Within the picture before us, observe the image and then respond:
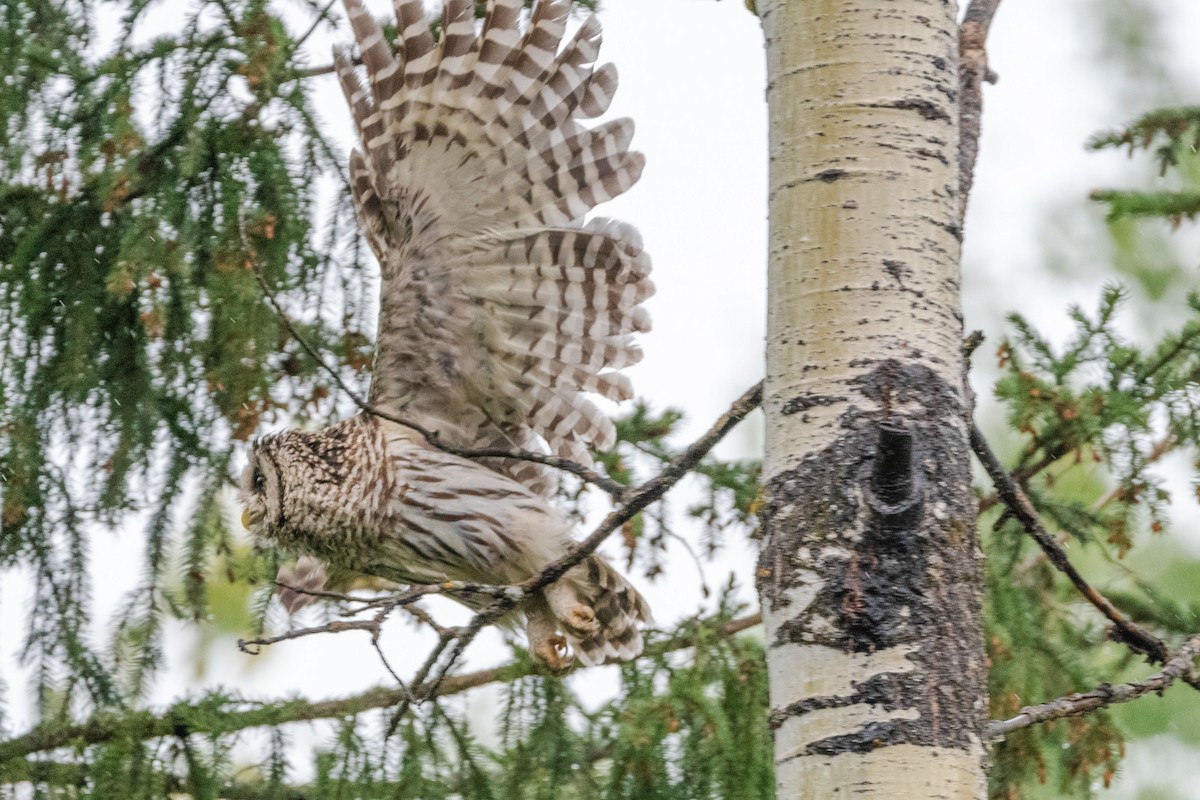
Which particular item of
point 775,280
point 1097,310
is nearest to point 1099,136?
point 1097,310

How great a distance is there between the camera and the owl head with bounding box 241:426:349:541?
346 centimetres

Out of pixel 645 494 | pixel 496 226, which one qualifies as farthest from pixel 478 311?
pixel 645 494

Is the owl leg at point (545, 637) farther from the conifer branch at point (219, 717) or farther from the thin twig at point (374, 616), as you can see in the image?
the thin twig at point (374, 616)

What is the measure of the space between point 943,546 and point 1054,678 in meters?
1.78

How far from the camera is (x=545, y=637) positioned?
128 inches

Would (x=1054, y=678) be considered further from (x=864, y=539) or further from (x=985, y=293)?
(x=985, y=293)

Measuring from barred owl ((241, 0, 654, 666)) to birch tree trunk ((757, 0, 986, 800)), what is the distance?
4.59ft

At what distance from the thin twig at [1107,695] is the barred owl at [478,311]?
1472 millimetres

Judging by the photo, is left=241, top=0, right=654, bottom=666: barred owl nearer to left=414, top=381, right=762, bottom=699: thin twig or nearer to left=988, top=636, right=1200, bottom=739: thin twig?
left=414, top=381, right=762, bottom=699: thin twig

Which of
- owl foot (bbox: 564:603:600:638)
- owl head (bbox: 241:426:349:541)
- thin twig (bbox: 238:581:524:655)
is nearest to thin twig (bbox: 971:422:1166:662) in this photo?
thin twig (bbox: 238:581:524:655)

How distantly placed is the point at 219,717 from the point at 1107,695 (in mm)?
2089

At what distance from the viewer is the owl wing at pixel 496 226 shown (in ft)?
10.8

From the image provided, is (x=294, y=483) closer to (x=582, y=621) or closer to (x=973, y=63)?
(x=582, y=621)

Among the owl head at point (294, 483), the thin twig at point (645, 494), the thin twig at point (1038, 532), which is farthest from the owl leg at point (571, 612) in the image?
the thin twig at point (1038, 532)
